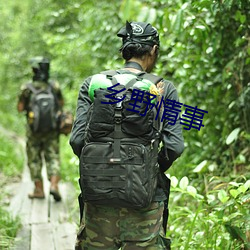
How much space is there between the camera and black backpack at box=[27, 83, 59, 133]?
662 cm

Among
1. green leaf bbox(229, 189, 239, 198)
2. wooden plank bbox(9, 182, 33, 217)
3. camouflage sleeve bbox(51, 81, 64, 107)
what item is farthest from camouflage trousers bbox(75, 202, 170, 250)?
camouflage sleeve bbox(51, 81, 64, 107)

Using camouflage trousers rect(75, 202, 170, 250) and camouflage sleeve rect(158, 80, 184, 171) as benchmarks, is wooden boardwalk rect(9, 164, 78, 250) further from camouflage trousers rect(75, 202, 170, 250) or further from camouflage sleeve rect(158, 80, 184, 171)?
camouflage sleeve rect(158, 80, 184, 171)

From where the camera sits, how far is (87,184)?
2.81 m

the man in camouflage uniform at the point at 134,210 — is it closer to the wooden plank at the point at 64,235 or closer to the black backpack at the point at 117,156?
the black backpack at the point at 117,156

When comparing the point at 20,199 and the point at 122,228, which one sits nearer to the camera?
the point at 122,228

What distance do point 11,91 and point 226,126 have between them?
54.4 feet

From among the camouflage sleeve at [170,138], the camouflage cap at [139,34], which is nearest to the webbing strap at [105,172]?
the camouflage sleeve at [170,138]

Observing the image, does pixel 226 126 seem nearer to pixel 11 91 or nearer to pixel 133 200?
pixel 133 200

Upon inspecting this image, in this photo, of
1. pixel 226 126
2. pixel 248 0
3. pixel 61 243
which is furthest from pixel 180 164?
pixel 248 0

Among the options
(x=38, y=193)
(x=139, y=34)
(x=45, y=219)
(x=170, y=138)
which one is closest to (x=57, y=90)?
(x=38, y=193)

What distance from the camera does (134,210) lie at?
113 inches

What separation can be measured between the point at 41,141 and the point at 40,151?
0.55ft

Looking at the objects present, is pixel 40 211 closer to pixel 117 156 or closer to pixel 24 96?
pixel 24 96

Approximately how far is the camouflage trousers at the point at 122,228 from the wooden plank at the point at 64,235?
223 centimetres
